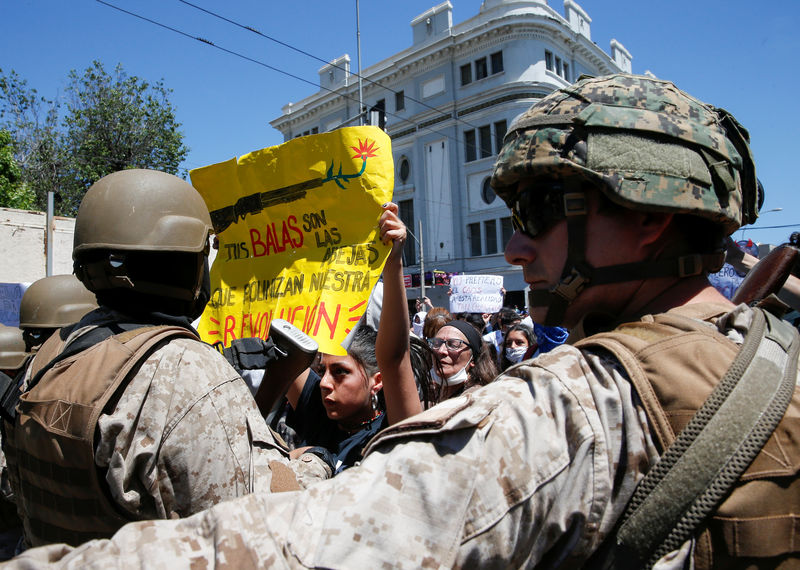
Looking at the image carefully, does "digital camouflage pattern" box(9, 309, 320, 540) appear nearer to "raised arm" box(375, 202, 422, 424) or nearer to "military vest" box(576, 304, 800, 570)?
"raised arm" box(375, 202, 422, 424)

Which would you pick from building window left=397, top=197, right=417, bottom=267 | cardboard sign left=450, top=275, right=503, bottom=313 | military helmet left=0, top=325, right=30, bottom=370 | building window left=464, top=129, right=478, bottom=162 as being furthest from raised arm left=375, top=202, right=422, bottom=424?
building window left=397, top=197, right=417, bottom=267

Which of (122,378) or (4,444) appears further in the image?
(4,444)

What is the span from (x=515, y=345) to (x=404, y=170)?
32.2 m

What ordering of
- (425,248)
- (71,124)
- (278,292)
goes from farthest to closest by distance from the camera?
(425,248), (71,124), (278,292)

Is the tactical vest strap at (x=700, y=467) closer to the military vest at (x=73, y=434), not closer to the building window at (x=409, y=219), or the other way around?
the military vest at (x=73, y=434)

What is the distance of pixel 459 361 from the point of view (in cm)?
517

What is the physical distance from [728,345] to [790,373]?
12 cm

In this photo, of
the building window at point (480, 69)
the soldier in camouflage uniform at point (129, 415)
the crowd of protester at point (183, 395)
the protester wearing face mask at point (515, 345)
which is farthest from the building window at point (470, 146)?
the soldier in camouflage uniform at point (129, 415)

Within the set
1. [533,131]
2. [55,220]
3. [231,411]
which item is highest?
[55,220]

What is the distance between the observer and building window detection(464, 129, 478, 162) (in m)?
34.0

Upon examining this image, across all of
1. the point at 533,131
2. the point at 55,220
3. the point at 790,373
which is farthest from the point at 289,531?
the point at 55,220

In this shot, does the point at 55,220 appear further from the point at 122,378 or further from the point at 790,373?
the point at 790,373

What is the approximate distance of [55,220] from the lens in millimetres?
11234

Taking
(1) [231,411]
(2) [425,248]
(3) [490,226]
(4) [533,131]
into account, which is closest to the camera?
(4) [533,131]
